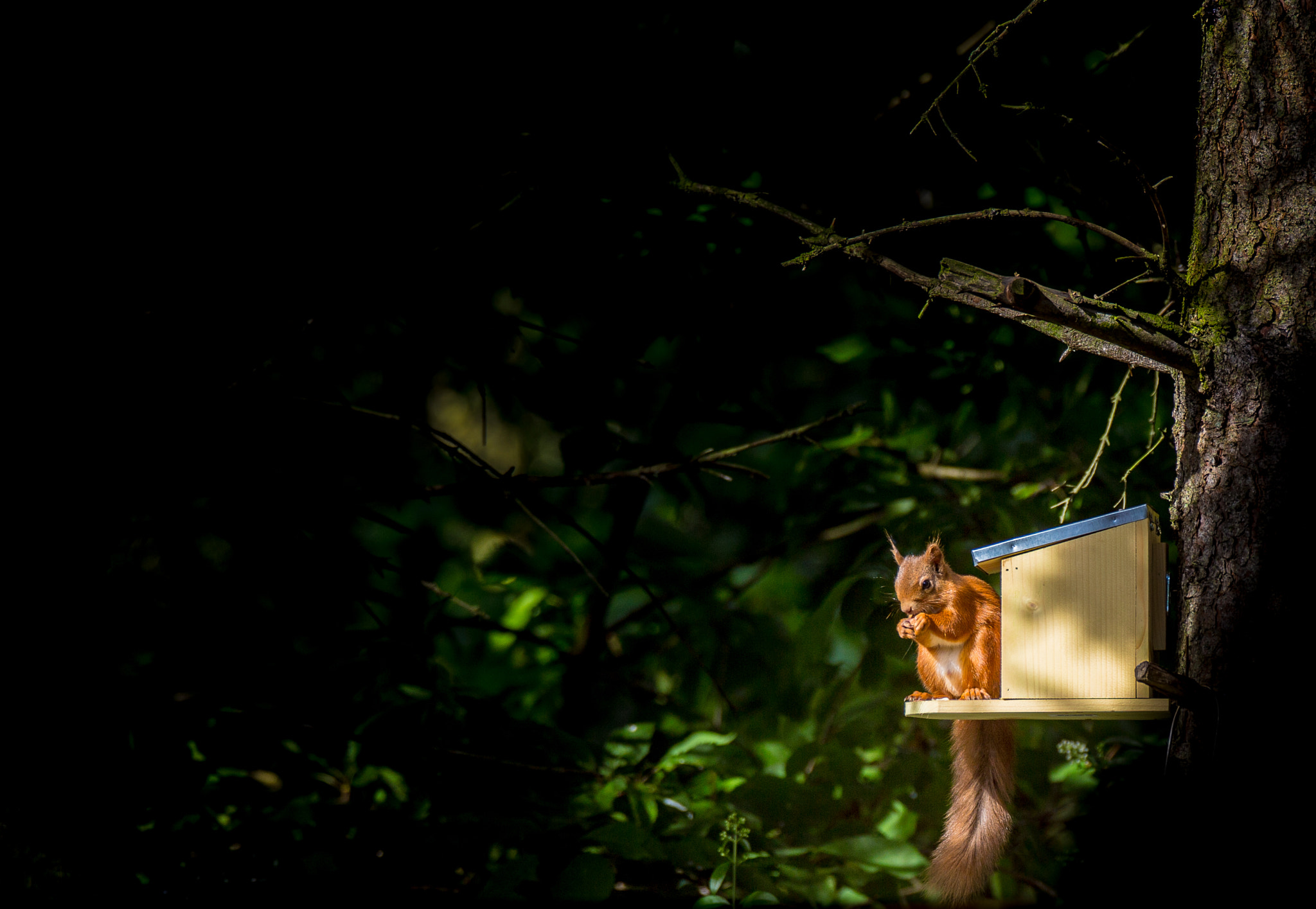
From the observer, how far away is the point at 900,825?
299 cm

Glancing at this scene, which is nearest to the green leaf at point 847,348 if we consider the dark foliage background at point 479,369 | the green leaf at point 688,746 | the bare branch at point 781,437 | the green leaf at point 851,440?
the dark foliage background at point 479,369

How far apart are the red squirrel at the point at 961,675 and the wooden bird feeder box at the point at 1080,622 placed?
9 cm

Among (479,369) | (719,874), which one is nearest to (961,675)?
(719,874)

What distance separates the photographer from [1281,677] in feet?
4.35

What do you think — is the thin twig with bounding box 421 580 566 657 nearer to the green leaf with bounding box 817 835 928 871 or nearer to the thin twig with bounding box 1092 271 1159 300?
the green leaf with bounding box 817 835 928 871

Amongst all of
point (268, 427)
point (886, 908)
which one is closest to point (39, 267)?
point (268, 427)

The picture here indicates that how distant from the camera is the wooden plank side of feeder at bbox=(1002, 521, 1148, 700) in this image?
144cm

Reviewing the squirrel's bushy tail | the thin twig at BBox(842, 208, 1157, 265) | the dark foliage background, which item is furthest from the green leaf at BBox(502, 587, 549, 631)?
the thin twig at BBox(842, 208, 1157, 265)

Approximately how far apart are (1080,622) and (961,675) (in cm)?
23

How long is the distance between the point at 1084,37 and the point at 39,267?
256cm

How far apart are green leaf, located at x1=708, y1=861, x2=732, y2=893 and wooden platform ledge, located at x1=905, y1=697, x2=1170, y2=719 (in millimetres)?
850

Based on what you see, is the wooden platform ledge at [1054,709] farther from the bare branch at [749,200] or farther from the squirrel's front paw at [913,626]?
the bare branch at [749,200]

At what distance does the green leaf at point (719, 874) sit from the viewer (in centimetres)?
214

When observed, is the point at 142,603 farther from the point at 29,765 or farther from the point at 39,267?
the point at 39,267
